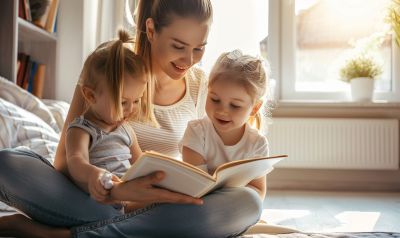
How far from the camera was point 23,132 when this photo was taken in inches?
65.6

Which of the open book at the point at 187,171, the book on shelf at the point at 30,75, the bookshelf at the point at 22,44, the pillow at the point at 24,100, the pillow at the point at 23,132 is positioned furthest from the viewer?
the book on shelf at the point at 30,75

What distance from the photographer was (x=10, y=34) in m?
2.30

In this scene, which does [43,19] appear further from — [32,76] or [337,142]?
[337,142]

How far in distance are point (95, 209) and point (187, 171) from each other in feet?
0.96

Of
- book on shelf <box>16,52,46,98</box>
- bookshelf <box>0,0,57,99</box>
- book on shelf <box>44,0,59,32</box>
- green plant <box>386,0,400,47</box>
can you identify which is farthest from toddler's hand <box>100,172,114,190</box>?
green plant <box>386,0,400,47</box>

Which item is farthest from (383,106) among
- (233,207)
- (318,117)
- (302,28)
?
(233,207)

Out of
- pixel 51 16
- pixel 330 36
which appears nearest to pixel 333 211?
pixel 330 36

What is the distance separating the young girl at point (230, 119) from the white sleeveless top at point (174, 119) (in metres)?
0.19

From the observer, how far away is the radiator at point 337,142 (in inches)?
139

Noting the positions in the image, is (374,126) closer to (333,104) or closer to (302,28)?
(333,104)

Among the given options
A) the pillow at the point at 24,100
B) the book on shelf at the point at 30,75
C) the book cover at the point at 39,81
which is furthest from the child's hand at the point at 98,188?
the book cover at the point at 39,81

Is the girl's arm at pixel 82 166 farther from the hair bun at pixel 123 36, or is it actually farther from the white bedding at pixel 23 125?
the white bedding at pixel 23 125

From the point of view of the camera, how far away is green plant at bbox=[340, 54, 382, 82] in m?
3.51

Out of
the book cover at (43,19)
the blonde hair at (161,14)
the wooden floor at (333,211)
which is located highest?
the book cover at (43,19)
